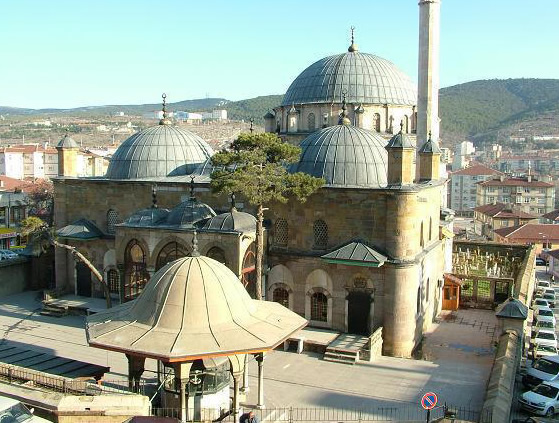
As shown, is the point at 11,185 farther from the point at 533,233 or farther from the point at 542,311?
the point at 533,233

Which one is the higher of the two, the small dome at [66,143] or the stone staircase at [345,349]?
the small dome at [66,143]

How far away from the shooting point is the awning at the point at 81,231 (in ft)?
85.0

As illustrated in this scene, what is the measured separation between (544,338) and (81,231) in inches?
780

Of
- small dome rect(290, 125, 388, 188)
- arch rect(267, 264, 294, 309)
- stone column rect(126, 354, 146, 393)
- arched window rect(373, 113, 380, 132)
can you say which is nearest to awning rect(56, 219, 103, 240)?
arch rect(267, 264, 294, 309)

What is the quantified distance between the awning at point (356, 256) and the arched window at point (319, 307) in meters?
1.78

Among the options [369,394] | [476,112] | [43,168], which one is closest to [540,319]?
[369,394]

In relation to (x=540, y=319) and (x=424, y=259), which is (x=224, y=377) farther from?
(x=540, y=319)

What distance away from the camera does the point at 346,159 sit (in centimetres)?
2289

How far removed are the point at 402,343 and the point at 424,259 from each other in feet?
11.7

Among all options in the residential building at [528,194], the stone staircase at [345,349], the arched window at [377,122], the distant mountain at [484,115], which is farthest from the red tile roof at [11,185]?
the distant mountain at [484,115]

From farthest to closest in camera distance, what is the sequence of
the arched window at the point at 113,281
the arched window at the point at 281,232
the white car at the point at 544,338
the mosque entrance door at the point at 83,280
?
the mosque entrance door at the point at 83,280, the arched window at the point at 113,281, the white car at the point at 544,338, the arched window at the point at 281,232

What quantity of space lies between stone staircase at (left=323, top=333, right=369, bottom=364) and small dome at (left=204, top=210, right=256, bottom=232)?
16.3ft

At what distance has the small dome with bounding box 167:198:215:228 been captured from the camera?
882 inches

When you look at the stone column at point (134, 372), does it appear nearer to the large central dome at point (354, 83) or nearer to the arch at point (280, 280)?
the arch at point (280, 280)
